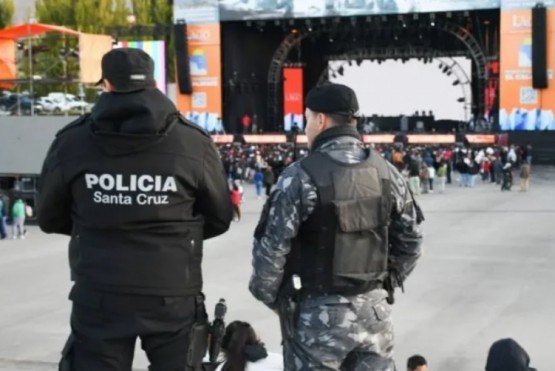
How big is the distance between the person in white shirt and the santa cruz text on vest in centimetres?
207

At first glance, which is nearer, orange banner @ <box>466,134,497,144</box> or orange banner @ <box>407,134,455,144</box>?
orange banner @ <box>466,134,497,144</box>

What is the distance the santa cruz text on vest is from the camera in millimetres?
3156

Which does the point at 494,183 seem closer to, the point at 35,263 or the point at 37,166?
the point at 37,166


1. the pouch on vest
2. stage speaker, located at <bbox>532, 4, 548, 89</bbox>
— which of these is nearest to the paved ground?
the pouch on vest

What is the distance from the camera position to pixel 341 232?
11.6 ft

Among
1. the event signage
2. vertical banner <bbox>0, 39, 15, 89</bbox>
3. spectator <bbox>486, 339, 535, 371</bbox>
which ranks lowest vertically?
spectator <bbox>486, 339, 535, 371</bbox>

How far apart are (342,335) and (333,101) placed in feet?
2.74

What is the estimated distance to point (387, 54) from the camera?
4303cm

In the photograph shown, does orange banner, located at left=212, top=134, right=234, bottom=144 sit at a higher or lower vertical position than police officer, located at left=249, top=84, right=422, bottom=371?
lower

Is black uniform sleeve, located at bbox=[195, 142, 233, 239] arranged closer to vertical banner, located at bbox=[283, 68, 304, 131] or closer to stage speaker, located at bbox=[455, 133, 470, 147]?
stage speaker, located at bbox=[455, 133, 470, 147]

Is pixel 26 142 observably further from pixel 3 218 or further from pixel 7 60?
pixel 7 60

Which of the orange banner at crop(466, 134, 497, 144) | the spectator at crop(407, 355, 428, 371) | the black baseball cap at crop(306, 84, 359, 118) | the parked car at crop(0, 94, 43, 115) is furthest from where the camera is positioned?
the orange banner at crop(466, 134, 497, 144)

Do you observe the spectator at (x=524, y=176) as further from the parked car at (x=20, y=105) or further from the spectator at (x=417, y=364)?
the spectator at (x=417, y=364)

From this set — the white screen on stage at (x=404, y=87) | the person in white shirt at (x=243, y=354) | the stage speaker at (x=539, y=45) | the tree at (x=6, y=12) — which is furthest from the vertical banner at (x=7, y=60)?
the tree at (x=6, y=12)
